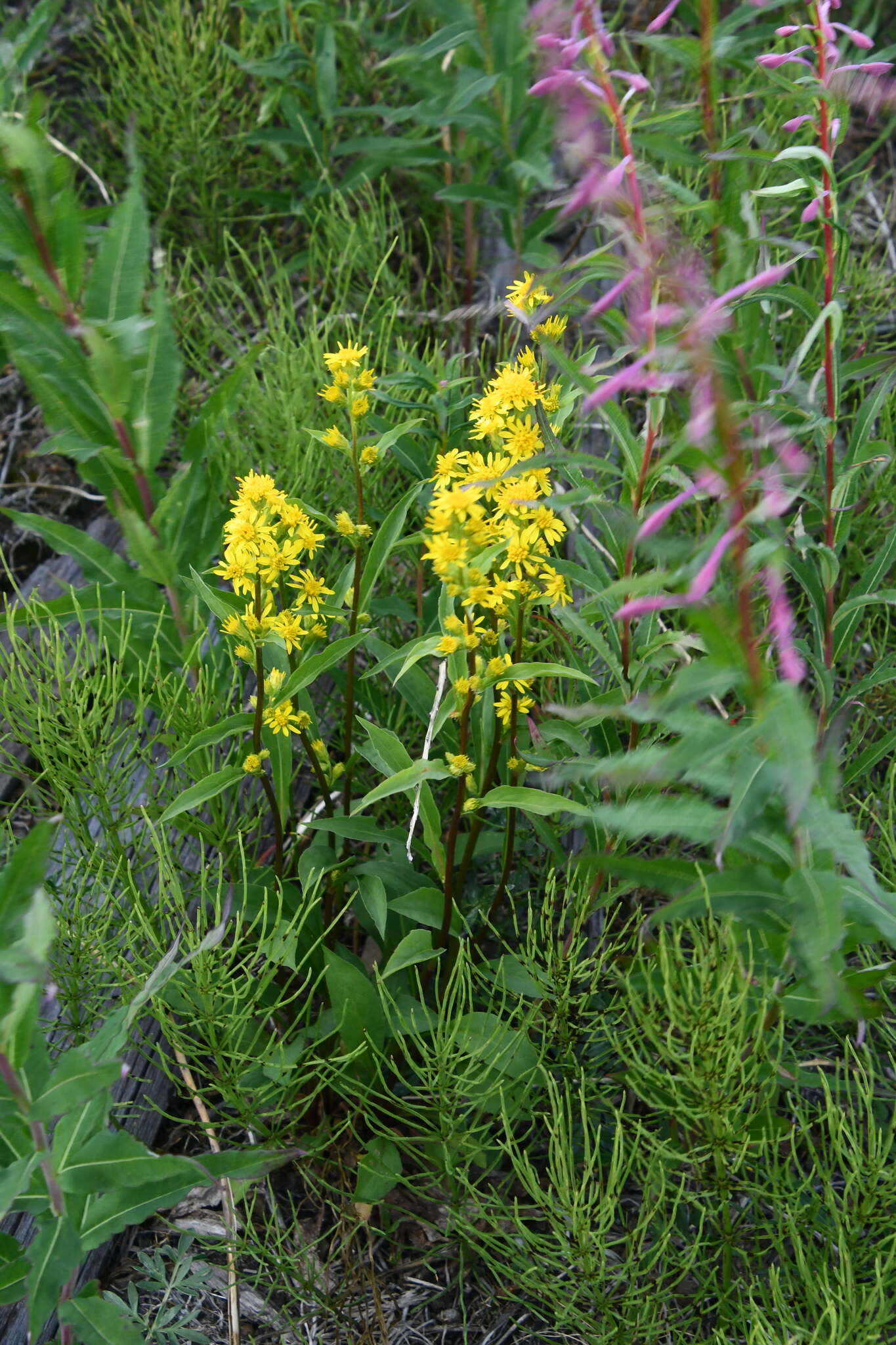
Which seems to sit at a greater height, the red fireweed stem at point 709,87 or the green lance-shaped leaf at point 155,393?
the red fireweed stem at point 709,87

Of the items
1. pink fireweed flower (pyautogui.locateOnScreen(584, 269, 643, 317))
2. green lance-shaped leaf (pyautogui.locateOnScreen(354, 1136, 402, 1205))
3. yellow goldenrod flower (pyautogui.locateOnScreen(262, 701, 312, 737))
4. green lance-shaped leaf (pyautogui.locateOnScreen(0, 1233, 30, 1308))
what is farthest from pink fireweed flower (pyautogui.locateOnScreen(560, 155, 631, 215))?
green lance-shaped leaf (pyautogui.locateOnScreen(0, 1233, 30, 1308))

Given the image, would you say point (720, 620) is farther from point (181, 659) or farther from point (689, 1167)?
point (181, 659)

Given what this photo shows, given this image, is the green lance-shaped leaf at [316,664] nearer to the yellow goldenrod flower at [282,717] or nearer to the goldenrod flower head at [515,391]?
the yellow goldenrod flower at [282,717]

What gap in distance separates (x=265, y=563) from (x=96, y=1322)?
3.23 feet

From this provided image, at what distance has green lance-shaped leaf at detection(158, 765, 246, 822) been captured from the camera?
1561mm

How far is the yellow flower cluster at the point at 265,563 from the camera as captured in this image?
4.94ft

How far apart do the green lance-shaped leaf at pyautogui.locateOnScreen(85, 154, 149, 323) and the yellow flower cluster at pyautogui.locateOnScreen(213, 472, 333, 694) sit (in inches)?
17.4

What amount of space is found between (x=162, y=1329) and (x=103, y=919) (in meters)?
0.60

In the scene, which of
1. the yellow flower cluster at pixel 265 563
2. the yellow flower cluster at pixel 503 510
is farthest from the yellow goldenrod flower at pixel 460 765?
the yellow flower cluster at pixel 265 563

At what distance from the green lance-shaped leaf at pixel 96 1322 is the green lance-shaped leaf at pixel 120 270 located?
56.0 inches

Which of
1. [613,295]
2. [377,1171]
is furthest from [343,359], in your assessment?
[377,1171]

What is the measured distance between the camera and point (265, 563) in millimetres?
1528

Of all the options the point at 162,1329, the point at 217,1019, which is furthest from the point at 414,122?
the point at 162,1329

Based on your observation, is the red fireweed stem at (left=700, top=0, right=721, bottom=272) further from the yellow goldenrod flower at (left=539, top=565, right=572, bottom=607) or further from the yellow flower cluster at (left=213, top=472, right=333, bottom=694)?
the yellow flower cluster at (left=213, top=472, right=333, bottom=694)
